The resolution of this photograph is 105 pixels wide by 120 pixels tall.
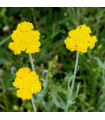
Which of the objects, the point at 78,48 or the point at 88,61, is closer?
the point at 78,48

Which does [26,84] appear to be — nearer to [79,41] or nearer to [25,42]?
[25,42]

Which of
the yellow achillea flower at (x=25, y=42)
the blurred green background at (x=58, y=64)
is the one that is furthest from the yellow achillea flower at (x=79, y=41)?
the blurred green background at (x=58, y=64)

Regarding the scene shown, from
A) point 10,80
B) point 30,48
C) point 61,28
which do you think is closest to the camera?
point 30,48

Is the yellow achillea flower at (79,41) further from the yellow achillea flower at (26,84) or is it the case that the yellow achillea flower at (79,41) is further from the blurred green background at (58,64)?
the blurred green background at (58,64)

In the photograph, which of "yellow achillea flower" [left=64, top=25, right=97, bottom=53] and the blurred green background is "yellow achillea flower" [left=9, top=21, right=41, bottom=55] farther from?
the blurred green background

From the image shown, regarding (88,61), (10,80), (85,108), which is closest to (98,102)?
(85,108)

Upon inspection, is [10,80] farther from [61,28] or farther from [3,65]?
[61,28]
